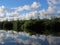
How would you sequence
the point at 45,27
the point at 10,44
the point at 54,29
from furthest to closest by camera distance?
the point at 45,27
the point at 54,29
the point at 10,44

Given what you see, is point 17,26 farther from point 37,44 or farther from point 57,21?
point 37,44

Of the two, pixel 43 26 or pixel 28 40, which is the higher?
pixel 43 26

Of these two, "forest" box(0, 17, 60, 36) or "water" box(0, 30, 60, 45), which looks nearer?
"water" box(0, 30, 60, 45)

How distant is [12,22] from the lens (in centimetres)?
2984

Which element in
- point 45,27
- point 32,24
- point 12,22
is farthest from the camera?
point 12,22

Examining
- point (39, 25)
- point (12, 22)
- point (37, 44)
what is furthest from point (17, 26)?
point (37, 44)

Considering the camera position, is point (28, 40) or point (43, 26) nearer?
point (28, 40)

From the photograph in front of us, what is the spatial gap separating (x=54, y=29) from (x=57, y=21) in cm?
187

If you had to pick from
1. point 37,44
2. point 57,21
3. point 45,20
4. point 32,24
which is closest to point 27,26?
point 32,24

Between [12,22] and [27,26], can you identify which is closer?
[27,26]

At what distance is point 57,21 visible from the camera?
20.1 m

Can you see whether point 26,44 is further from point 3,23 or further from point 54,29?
point 3,23

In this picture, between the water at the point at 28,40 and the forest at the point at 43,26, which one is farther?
the forest at the point at 43,26

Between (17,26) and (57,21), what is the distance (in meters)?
7.39
